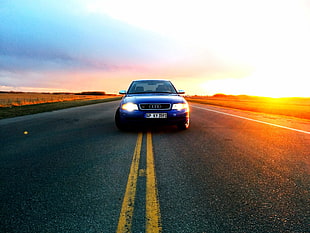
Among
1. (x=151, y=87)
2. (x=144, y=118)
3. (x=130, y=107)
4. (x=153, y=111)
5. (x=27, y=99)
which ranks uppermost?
(x=151, y=87)

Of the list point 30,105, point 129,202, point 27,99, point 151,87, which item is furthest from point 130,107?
point 27,99

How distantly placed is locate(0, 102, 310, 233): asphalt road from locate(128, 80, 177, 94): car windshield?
328 cm

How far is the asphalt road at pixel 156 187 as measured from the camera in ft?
6.61

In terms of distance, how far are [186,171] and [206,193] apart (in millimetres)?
755

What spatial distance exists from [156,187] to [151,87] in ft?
19.5

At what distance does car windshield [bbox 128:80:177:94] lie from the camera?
800 centimetres

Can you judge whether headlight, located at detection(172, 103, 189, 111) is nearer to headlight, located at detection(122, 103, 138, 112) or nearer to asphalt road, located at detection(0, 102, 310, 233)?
headlight, located at detection(122, 103, 138, 112)

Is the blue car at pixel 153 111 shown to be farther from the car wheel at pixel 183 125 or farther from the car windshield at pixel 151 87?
the car windshield at pixel 151 87

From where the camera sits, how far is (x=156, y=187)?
2.75 metres

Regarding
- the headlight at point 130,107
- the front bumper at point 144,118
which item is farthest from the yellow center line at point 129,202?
the headlight at point 130,107

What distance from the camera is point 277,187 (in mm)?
2793

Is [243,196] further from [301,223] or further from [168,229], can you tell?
[168,229]

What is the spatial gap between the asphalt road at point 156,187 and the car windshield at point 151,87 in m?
3.28

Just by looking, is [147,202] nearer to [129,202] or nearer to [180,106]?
[129,202]
